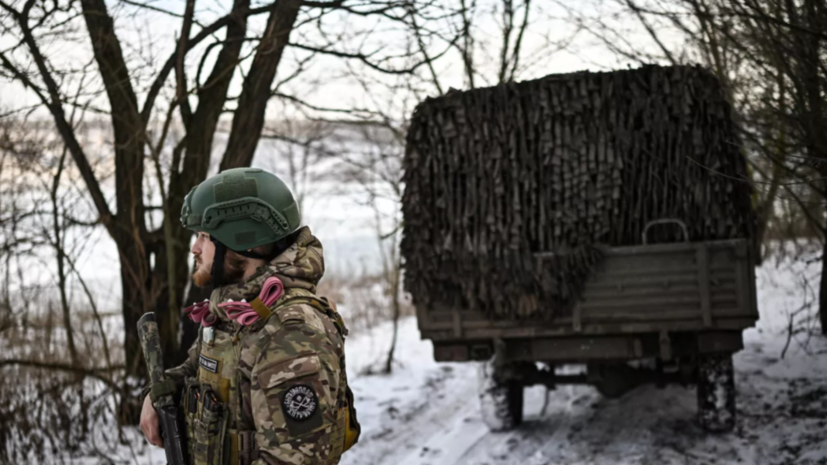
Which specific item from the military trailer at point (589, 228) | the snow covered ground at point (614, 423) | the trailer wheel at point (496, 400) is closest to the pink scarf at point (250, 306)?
the military trailer at point (589, 228)

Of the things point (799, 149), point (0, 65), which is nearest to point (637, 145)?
point (799, 149)

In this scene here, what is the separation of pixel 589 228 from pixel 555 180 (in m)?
0.45

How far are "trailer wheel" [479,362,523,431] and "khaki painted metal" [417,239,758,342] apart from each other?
0.81 m

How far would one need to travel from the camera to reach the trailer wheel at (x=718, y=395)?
234 inches

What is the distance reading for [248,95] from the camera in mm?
6941

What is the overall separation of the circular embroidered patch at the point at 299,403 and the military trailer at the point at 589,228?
385cm

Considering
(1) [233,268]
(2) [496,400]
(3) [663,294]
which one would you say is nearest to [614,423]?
(2) [496,400]

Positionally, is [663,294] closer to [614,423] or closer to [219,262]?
[614,423]

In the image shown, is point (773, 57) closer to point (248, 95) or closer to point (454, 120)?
point (454, 120)

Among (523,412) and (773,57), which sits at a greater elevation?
(773,57)

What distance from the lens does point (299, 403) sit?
86.0 inches

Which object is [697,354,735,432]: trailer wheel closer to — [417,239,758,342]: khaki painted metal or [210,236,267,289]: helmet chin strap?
[417,239,758,342]: khaki painted metal

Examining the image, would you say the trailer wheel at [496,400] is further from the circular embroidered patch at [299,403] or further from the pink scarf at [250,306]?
the circular embroidered patch at [299,403]

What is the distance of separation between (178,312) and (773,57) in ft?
17.0
